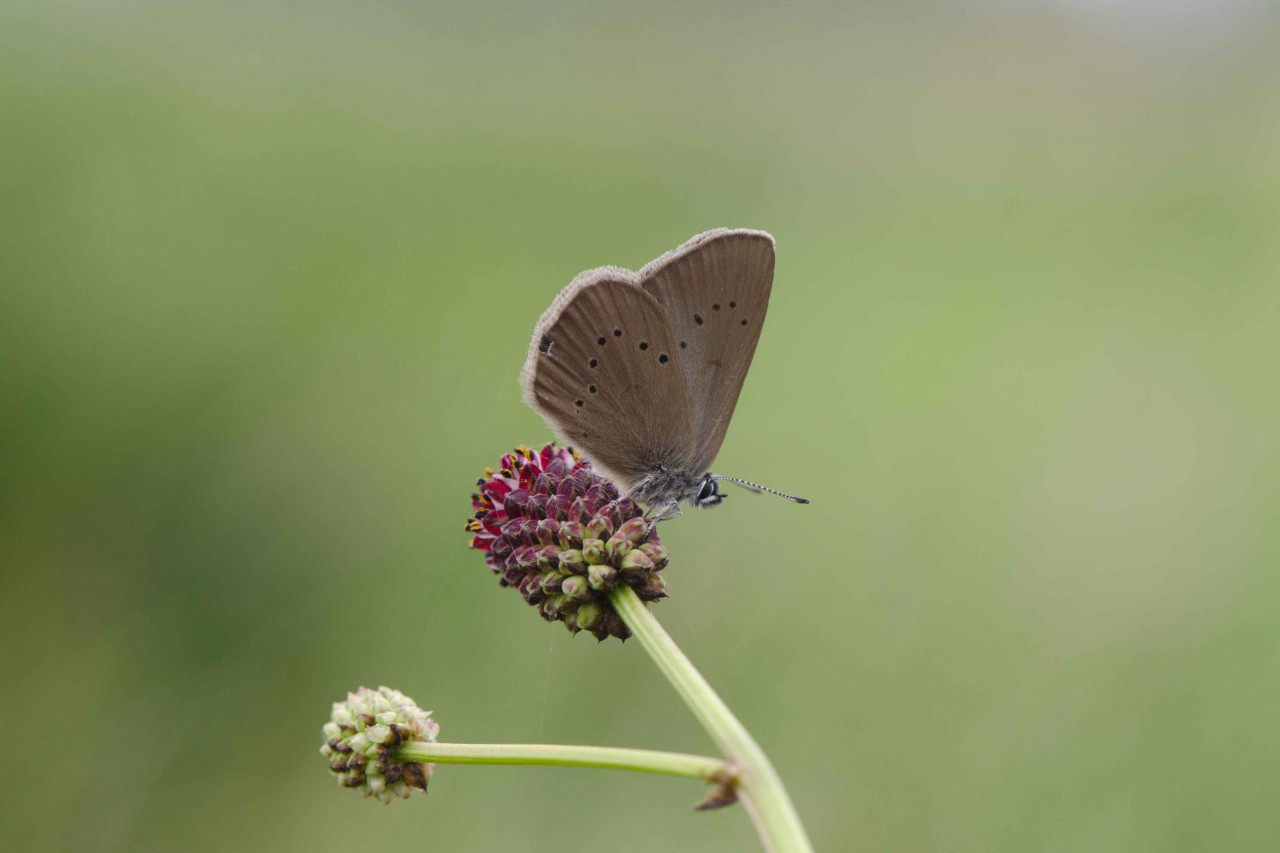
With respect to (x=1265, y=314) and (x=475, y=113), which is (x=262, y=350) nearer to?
(x=475, y=113)

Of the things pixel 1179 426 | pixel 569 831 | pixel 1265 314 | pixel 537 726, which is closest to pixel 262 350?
pixel 537 726

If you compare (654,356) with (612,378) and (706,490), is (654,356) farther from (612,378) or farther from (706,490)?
(706,490)

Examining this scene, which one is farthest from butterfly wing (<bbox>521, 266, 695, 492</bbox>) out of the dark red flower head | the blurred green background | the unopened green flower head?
the blurred green background

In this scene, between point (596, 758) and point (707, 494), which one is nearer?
point (596, 758)

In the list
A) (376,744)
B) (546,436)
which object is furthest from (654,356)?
(546,436)

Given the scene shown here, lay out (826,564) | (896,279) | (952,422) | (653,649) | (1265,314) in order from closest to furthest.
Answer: (653,649), (826,564), (952,422), (1265,314), (896,279)

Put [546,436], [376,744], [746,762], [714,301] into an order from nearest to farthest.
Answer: [746,762], [376,744], [714,301], [546,436]

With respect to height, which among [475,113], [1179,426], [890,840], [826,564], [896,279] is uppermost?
[475,113]
